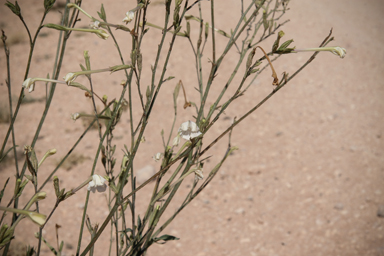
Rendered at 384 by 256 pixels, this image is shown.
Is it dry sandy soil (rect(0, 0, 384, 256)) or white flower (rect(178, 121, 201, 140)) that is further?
dry sandy soil (rect(0, 0, 384, 256))

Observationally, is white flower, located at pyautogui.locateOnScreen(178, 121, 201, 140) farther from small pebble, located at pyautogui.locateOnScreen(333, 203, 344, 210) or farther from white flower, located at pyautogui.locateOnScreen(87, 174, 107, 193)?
small pebble, located at pyautogui.locateOnScreen(333, 203, 344, 210)

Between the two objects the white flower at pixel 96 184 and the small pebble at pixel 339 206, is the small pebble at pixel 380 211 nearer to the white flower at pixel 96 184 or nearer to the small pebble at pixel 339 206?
the small pebble at pixel 339 206

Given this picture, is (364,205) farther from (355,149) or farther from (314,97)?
(314,97)

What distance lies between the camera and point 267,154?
3287mm

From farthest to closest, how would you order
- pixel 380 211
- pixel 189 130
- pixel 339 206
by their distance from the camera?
1. pixel 339 206
2. pixel 380 211
3. pixel 189 130

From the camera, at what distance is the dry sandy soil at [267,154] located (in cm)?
258

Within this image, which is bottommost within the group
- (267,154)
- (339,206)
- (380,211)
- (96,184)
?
(96,184)

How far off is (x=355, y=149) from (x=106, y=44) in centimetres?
367

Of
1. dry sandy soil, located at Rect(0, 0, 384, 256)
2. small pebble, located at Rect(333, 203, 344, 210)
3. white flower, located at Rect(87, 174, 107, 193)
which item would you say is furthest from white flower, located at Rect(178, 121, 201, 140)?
small pebble, located at Rect(333, 203, 344, 210)


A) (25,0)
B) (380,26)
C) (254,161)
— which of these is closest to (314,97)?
(254,161)

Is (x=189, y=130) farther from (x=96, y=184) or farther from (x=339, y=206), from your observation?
(x=339, y=206)

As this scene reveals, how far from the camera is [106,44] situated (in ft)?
16.7

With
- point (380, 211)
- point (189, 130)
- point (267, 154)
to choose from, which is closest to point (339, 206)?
point (380, 211)

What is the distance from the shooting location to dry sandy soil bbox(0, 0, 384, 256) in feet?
8.47
